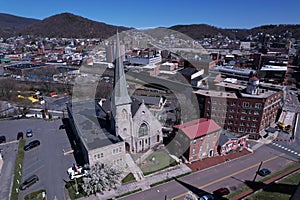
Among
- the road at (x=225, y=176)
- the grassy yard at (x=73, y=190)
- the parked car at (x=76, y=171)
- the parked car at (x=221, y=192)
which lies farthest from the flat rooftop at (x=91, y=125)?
the parked car at (x=221, y=192)

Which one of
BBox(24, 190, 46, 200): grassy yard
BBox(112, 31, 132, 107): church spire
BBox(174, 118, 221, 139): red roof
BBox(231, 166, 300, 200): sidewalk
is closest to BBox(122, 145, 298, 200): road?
BBox(231, 166, 300, 200): sidewalk

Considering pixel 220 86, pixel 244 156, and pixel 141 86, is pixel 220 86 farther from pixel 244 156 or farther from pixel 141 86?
pixel 141 86

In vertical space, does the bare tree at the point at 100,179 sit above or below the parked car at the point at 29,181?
above

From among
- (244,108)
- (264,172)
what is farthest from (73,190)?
(244,108)

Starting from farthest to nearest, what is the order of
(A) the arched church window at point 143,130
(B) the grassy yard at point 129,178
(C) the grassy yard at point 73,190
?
(A) the arched church window at point 143,130, (B) the grassy yard at point 129,178, (C) the grassy yard at point 73,190

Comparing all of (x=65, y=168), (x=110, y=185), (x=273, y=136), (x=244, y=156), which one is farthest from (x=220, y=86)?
(x=65, y=168)

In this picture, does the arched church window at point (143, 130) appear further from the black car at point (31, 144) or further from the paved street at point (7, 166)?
the black car at point (31, 144)

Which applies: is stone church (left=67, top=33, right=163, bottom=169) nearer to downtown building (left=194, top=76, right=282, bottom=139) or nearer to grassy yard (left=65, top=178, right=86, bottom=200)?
grassy yard (left=65, top=178, right=86, bottom=200)
